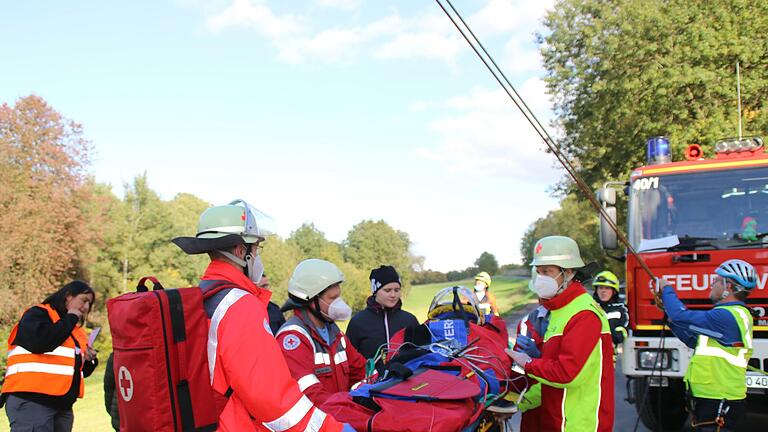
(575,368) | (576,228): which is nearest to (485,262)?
(576,228)

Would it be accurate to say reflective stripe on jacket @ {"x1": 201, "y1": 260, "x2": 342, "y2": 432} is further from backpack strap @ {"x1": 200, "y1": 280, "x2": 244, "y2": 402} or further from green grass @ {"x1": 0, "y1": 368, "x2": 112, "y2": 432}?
green grass @ {"x1": 0, "y1": 368, "x2": 112, "y2": 432}

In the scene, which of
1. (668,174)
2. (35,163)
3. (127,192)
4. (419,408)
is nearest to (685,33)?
(668,174)

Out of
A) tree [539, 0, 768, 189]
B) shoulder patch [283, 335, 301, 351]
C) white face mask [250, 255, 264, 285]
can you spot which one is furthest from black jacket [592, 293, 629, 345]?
tree [539, 0, 768, 189]

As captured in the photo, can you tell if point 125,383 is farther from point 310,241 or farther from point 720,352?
point 310,241

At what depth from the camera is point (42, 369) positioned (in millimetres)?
4969

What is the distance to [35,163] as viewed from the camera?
99.8ft

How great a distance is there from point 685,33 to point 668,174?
1199cm

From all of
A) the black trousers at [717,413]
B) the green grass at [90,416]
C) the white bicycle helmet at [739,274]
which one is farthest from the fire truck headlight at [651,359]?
the green grass at [90,416]

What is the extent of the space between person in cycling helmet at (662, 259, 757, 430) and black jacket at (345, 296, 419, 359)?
Result: 2.28 meters

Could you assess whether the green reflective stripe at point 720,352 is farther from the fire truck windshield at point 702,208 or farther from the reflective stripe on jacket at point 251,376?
the reflective stripe on jacket at point 251,376

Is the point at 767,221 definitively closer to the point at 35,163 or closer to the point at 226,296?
the point at 226,296

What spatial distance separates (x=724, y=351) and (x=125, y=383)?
172 inches

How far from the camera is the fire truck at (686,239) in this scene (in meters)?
6.42

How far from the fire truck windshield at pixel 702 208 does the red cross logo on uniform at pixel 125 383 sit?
595 centimetres
